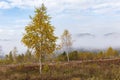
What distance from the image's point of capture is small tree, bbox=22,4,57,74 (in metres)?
44.5

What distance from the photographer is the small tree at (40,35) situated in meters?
44.5

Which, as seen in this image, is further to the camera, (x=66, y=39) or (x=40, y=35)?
(x=66, y=39)

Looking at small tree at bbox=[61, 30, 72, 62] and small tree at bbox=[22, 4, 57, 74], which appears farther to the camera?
small tree at bbox=[61, 30, 72, 62]

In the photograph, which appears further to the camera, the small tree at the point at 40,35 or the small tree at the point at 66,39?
the small tree at the point at 66,39

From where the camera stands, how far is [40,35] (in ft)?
148

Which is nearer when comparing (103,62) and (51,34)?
(51,34)

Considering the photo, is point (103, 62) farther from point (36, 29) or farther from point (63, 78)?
point (63, 78)

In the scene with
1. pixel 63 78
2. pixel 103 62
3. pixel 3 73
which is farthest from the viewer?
pixel 103 62

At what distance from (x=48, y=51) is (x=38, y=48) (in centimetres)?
150

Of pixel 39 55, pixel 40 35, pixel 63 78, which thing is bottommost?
pixel 63 78

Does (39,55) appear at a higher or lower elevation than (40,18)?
lower

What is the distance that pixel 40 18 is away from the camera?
45312mm

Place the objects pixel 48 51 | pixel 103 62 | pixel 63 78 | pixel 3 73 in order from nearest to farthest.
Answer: pixel 63 78, pixel 3 73, pixel 48 51, pixel 103 62

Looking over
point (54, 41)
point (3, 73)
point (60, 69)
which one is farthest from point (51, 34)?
point (3, 73)
